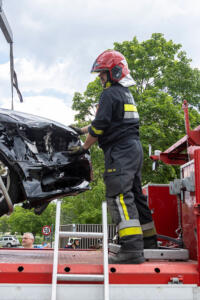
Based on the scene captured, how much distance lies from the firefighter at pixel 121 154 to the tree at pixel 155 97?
411 inches

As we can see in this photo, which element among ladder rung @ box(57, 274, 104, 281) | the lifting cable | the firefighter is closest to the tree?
the lifting cable

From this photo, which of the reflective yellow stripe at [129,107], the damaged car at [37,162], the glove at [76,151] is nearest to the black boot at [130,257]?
the damaged car at [37,162]

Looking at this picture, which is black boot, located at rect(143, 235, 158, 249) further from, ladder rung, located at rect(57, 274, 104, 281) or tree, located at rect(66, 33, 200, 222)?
tree, located at rect(66, 33, 200, 222)

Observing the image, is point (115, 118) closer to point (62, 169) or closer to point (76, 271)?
point (62, 169)

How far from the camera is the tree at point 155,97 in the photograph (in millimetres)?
14492

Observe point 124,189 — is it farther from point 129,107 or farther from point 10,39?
point 10,39

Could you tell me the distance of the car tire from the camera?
3.01 meters

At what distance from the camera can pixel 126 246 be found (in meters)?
2.63

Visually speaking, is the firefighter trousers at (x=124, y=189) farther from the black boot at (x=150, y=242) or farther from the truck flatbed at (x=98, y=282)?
the black boot at (x=150, y=242)

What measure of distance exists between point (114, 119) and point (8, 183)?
1115 mm

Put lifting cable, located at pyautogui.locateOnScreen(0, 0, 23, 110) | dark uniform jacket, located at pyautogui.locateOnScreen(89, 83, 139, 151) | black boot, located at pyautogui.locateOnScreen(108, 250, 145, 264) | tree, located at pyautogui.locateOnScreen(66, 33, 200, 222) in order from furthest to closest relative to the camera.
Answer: tree, located at pyautogui.locateOnScreen(66, 33, 200, 222)
lifting cable, located at pyautogui.locateOnScreen(0, 0, 23, 110)
dark uniform jacket, located at pyautogui.locateOnScreen(89, 83, 139, 151)
black boot, located at pyautogui.locateOnScreen(108, 250, 145, 264)

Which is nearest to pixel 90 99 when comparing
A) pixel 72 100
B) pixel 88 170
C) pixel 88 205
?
pixel 72 100

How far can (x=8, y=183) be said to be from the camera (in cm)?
305

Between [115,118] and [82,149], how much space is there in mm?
489
